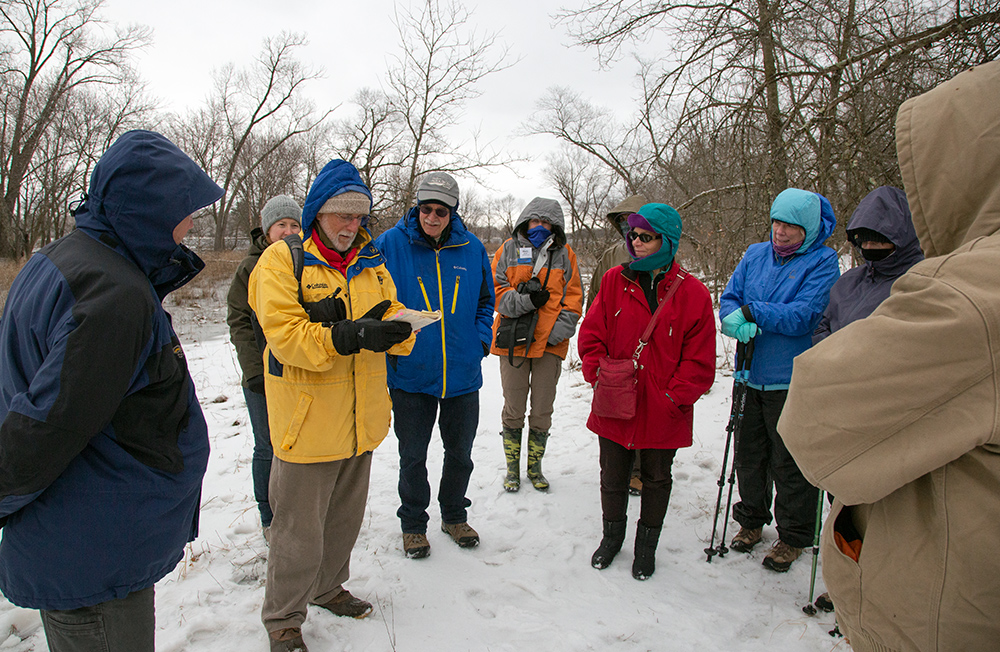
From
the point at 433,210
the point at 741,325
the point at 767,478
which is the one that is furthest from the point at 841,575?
the point at 433,210

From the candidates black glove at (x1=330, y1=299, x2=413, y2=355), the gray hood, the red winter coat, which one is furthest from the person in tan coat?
the gray hood

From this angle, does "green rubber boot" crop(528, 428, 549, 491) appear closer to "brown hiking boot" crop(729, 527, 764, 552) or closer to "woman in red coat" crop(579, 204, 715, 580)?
"woman in red coat" crop(579, 204, 715, 580)

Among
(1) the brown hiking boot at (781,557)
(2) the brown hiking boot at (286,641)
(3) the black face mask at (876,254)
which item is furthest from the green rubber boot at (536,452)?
(3) the black face mask at (876,254)

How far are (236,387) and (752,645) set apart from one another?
6.55 m

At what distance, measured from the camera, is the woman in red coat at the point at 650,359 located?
296 centimetres

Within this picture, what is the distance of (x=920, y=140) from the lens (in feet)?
3.63

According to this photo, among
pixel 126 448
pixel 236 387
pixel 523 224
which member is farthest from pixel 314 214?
pixel 236 387

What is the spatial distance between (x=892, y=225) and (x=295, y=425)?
9.93 feet

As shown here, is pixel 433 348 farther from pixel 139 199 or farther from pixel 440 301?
pixel 139 199

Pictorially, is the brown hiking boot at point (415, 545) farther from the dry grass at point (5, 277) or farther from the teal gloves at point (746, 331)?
the dry grass at point (5, 277)

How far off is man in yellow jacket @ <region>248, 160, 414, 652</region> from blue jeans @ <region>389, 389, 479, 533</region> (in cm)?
63

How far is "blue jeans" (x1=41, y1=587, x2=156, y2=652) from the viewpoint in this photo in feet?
5.04

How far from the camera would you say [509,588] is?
116 inches

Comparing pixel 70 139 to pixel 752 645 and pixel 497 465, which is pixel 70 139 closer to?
pixel 497 465
